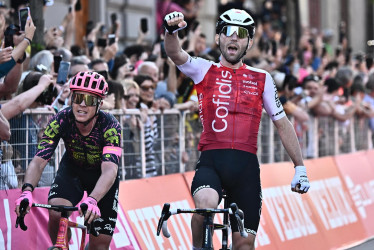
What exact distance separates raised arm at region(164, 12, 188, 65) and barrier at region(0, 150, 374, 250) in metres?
2.10

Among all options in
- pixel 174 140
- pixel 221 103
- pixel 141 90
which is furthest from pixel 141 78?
pixel 221 103

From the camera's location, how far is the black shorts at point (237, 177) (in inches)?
321

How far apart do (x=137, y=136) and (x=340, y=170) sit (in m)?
5.60

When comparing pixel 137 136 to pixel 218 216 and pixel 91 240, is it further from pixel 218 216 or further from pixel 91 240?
pixel 91 240

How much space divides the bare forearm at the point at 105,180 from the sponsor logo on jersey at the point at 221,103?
3.10 feet

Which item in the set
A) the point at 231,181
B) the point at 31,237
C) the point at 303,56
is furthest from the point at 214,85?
the point at 303,56

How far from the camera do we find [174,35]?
8.02 meters

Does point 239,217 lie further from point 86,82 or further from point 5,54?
point 5,54

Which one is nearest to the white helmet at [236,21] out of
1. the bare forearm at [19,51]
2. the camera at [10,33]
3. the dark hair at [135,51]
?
the bare forearm at [19,51]

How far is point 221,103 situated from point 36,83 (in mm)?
2337

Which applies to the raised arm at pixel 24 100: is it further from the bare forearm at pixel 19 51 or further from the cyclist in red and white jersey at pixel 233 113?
the cyclist in red and white jersey at pixel 233 113

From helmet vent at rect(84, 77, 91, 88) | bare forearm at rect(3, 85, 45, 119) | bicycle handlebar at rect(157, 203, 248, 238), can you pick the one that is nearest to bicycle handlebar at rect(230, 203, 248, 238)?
bicycle handlebar at rect(157, 203, 248, 238)

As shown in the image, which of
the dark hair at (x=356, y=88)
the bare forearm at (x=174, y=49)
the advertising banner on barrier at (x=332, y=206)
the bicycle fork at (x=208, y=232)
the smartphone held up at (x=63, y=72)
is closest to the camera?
the bicycle fork at (x=208, y=232)

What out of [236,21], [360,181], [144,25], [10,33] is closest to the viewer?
[236,21]
